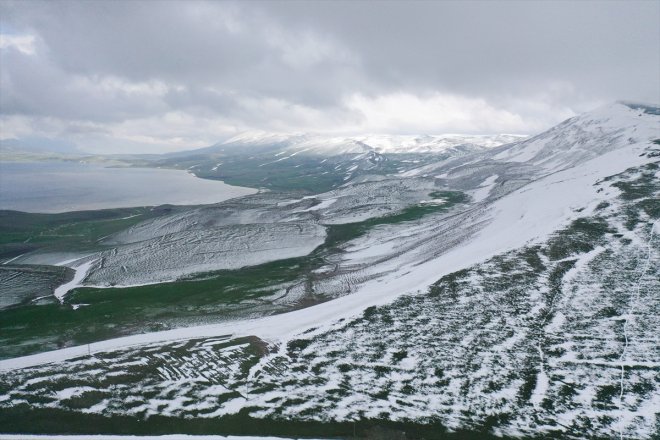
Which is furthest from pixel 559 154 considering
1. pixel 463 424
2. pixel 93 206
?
pixel 93 206

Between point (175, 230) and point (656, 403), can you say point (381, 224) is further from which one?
point (656, 403)

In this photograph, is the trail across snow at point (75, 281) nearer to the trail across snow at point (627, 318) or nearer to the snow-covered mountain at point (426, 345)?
the snow-covered mountain at point (426, 345)

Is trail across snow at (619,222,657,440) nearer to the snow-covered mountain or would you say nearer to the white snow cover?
the snow-covered mountain

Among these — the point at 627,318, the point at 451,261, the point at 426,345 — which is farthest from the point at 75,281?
the point at 627,318

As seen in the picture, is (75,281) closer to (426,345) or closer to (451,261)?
(426,345)

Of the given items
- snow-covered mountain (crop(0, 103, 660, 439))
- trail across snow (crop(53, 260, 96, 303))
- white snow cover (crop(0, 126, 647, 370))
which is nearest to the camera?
snow-covered mountain (crop(0, 103, 660, 439))

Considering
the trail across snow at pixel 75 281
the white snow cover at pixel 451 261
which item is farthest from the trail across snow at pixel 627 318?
the trail across snow at pixel 75 281

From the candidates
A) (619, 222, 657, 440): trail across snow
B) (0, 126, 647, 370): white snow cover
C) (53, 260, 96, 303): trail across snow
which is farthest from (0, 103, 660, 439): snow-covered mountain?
(53, 260, 96, 303): trail across snow

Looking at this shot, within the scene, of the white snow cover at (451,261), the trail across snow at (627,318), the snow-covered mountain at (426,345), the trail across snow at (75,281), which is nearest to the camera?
the trail across snow at (627,318)
